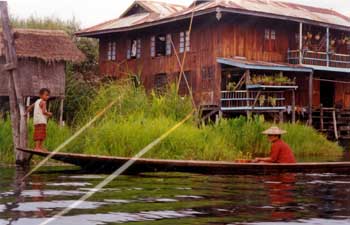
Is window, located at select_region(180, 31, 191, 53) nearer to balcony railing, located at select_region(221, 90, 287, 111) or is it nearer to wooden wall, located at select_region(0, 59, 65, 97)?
balcony railing, located at select_region(221, 90, 287, 111)

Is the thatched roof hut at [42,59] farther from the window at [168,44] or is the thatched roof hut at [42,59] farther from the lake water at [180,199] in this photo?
the lake water at [180,199]

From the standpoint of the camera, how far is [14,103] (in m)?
13.7

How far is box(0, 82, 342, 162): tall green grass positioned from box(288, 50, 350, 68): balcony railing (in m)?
8.69

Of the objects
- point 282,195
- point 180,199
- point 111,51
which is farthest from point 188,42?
point 180,199

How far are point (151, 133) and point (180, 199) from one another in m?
5.65

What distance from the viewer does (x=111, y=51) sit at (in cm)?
3181

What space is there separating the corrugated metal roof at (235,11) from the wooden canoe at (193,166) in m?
12.5

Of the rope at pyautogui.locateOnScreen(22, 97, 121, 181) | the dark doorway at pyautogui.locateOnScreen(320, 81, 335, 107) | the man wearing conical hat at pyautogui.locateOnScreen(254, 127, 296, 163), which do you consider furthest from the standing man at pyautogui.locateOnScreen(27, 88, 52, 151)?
the dark doorway at pyautogui.locateOnScreen(320, 81, 335, 107)

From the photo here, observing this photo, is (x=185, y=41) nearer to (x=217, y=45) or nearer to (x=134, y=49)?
(x=217, y=45)

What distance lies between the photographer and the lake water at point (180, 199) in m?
6.90

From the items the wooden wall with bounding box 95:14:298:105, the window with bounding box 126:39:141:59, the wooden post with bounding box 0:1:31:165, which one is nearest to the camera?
the wooden post with bounding box 0:1:31:165

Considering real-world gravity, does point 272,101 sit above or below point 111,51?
below

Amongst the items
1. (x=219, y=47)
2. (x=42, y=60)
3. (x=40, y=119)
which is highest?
(x=219, y=47)

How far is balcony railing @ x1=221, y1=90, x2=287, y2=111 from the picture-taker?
910 inches
